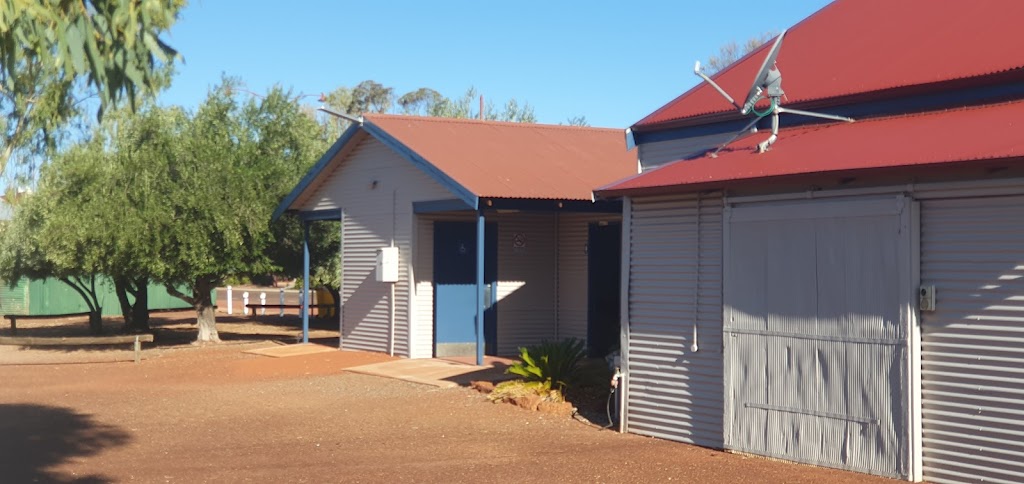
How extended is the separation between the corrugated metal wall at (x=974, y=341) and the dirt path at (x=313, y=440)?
86 centimetres

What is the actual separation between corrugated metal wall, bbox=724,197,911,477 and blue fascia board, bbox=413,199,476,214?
7612 mm

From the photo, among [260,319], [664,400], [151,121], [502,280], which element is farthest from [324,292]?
[664,400]

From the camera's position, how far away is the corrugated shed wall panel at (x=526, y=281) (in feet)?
64.8

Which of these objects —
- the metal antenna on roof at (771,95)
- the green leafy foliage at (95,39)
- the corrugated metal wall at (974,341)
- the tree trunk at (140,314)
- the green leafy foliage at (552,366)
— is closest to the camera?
the green leafy foliage at (95,39)

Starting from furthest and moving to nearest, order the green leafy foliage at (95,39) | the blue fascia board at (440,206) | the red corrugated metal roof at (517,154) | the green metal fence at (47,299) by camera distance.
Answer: the green metal fence at (47,299)
the blue fascia board at (440,206)
the red corrugated metal roof at (517,154)
the green leafy foliage at (95,39)

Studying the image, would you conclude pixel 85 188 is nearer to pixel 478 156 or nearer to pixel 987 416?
pixel 478 156

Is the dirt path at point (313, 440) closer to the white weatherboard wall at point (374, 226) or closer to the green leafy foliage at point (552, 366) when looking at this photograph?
the green leafy foliage at point (552, 366)

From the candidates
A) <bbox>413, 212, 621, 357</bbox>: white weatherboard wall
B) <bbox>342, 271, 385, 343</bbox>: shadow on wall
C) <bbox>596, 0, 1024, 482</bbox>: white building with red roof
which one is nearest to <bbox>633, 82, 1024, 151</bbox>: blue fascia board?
<bbox>596, 0, 1024, 482</bbox>: white building with red roof

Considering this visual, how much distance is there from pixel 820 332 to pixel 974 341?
53.5 inches

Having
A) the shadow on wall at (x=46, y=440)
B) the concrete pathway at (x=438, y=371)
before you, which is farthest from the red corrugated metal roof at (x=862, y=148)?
the shadow on wall at (x=46, y=440)

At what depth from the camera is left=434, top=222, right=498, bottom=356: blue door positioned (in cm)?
1964

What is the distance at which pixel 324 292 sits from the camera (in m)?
33.0

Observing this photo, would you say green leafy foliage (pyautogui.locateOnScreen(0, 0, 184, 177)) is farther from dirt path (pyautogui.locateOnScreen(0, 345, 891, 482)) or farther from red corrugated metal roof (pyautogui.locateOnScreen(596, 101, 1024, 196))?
red corrugated metal roof (pyautogui.locateOnScreen(596, 101, 1024, 196))

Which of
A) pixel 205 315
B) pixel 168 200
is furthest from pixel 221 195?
pixel 205 315
